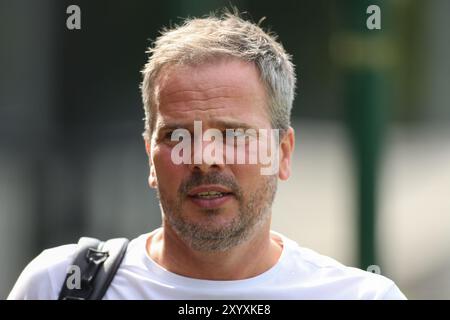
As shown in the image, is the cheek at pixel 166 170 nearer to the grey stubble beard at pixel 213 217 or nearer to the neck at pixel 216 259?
the grey stubble beard at pixel 213 217

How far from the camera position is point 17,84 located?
475cm

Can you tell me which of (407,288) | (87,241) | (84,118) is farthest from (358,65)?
(87,241)

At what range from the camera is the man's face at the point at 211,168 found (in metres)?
2.31

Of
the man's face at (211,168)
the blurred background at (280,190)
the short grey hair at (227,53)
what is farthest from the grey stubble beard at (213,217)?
the blurred background at (280,190)

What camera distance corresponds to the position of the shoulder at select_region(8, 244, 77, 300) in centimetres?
235

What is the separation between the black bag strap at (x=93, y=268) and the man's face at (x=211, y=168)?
0.21 m

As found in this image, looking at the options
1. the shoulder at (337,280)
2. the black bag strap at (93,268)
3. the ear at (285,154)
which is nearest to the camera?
the black bag strap at (93,268)

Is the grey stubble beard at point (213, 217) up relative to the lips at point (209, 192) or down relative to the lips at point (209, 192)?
down

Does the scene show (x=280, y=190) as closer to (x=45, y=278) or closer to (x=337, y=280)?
(x=337, y=280)

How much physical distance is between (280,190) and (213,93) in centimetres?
282

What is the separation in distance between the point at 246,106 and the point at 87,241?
0.69m

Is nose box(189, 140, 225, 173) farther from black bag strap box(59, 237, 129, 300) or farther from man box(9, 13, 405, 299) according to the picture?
black bag strap box(59, 237, 129, 300)

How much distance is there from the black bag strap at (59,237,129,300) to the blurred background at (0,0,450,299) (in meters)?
1.95

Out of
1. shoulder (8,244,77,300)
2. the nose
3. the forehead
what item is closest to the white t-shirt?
shoulder (8,244,77,300)
